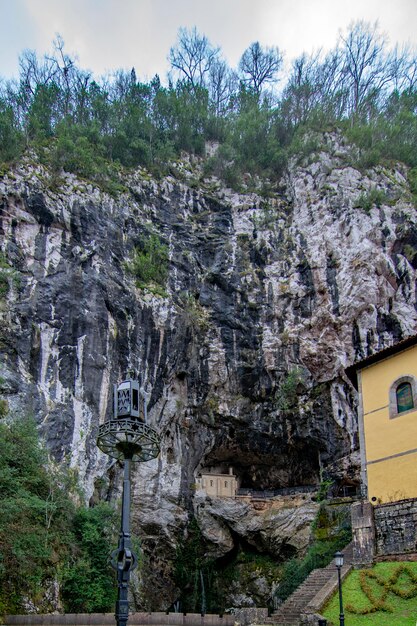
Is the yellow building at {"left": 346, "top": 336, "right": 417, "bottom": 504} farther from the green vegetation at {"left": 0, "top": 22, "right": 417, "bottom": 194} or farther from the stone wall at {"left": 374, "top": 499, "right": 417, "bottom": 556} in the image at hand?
the green vegetation at {"left": 0, "top": 22, "right": 417, "bottom": 194}

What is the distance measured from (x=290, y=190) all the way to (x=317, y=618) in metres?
32.4

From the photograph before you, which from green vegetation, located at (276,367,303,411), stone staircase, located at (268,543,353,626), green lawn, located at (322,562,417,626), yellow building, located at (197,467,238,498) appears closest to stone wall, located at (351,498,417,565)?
green lawn, located at (322,562,417,626)

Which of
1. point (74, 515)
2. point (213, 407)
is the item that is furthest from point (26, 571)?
point (213, 407)

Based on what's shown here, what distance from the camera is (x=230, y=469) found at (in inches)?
1528

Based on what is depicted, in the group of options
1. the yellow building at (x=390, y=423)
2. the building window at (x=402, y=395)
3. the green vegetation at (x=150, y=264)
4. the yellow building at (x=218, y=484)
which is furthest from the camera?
the yellow building at (x=218, y=484)

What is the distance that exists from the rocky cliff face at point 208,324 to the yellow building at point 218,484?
776 mm

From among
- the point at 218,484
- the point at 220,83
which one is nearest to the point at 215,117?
the point at 220,83

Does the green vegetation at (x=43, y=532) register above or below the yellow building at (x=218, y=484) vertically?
below

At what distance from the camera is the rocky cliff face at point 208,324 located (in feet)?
99.3

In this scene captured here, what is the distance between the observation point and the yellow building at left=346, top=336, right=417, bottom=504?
2109cm

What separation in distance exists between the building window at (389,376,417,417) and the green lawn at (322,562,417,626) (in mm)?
5513

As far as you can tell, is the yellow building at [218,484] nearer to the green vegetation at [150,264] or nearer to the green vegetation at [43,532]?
the green vegetation at [43,532]

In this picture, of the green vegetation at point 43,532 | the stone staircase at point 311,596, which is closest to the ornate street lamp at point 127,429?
the stone staircase at point 311,596

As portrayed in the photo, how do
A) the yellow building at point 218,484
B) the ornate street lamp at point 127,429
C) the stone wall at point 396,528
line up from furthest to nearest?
the yellow building at point 218,484, the stone wall at point 396,528, the ornate street lamp at point 127,429
